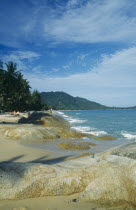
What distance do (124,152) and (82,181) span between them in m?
2.38

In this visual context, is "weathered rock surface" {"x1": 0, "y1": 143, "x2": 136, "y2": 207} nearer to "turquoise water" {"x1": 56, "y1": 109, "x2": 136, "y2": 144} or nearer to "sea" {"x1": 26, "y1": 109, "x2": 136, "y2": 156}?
"sea" {"x1": 26, "y1": 109, "x2": 136, "y2": 156}

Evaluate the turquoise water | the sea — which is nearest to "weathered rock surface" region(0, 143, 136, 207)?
the sea

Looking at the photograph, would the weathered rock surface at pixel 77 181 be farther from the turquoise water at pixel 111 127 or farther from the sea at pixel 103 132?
the turquoise water at pixel 111 127

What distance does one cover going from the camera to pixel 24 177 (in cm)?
445

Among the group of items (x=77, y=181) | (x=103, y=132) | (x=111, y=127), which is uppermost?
(x=77, y=181)

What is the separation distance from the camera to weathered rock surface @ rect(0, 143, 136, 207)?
4.04 m

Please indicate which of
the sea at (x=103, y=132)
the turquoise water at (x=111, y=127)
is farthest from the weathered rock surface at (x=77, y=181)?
the turquoise water at (x=111, y=127)

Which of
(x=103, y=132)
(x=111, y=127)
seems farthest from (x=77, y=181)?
(x=111, y=127)

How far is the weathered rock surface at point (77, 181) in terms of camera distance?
13.3 ft

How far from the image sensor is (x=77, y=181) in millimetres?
4473

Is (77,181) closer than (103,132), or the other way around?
(77,181)

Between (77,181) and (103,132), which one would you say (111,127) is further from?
(77,181)

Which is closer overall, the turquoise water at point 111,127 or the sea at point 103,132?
the sea at point 103,132

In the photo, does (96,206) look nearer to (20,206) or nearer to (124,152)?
(20,206)
